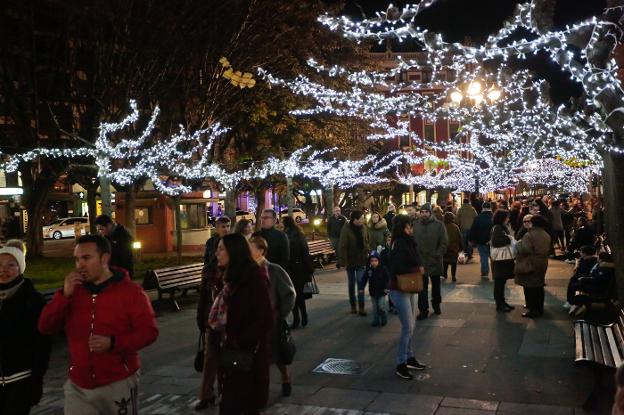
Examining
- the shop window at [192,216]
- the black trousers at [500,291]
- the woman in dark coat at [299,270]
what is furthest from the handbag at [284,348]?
the shop window at [192,216]

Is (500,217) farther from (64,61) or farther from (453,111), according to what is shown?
(64,61)

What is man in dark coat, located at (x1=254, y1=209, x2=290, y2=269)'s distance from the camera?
26.9ft

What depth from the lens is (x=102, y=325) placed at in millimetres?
3354

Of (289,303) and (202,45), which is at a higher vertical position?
(202,45)

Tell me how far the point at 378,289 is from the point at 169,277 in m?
4.72

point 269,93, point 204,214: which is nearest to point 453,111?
point 269,93

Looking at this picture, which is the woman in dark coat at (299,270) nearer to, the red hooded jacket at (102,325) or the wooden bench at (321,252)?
the red hooded jacket at (102,325)

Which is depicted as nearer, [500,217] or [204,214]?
[500,217]

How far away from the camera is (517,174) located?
40.9 metres

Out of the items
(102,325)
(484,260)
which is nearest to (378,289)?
(484,260)

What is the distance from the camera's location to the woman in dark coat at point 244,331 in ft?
12.3

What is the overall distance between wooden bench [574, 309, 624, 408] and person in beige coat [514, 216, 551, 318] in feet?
7.79

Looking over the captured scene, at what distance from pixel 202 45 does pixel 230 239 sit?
15.8 metres

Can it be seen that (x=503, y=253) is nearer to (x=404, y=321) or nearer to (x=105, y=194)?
(x=404, y=321)
